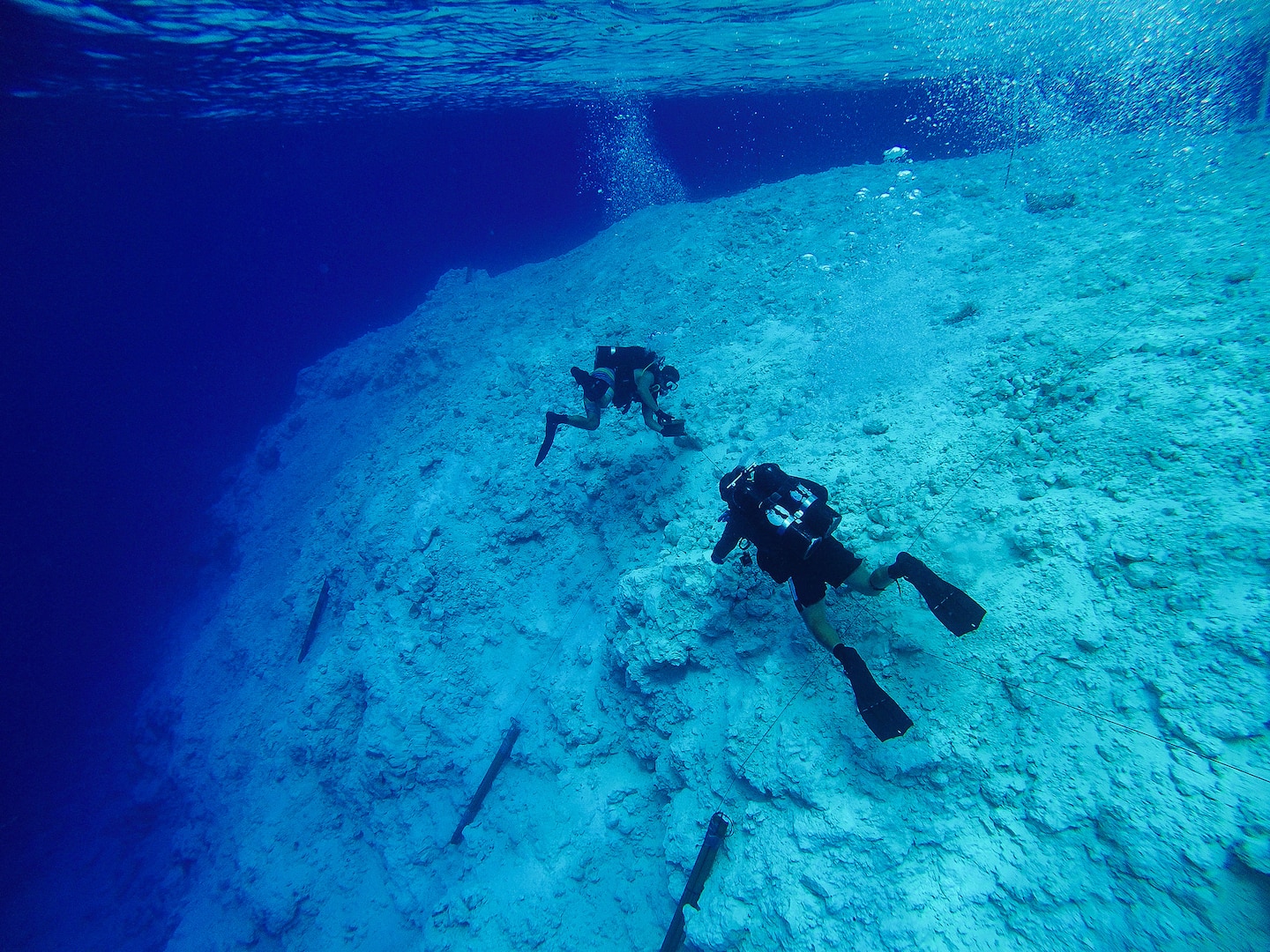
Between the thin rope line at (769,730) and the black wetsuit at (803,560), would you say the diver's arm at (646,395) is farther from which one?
the thin rope line at (769,730)

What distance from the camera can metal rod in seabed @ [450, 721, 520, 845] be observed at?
5.98m

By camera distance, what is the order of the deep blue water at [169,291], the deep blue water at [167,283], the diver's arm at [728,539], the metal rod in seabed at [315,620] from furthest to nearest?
the deep blue water at [169,291] < the deep blue water at [167,283] < the metal rod in seabed at [315,620] < the diver's arm at [728,539]

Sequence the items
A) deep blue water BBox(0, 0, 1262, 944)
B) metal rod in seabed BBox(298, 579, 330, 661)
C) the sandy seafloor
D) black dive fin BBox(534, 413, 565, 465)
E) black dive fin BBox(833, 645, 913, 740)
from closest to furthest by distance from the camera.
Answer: the sandy seafloor
black dive fin BBox(833, 645, 913, 740)
black dive fin BBox(534, 413, 565, 465)
metal rod in seabed BBox(298, 579, 330, 661)
deep blue water BBox(0, 0, 1262, 944)

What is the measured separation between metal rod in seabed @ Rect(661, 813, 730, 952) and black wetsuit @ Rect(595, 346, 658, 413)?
450 cm

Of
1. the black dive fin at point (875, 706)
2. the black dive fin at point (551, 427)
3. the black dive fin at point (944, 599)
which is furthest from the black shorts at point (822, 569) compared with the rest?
the black dive fin at point (551, 427)

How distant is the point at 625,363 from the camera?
240 inches

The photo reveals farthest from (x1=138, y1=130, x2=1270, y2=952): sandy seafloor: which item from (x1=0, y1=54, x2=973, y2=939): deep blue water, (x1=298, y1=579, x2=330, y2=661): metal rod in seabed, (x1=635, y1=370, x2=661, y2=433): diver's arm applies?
(x1=0, y1=54, x2=973, y2=939): deep blue water

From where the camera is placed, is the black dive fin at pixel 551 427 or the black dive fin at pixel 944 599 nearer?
the black dive fin at pixel 944 599

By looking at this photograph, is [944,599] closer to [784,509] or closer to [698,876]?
[784,509]

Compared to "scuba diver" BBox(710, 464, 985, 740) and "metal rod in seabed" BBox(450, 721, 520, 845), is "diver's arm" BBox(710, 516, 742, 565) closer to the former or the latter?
"scuba diver" BBox(710, 464, 985, 740)

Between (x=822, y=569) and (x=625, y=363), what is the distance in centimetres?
368

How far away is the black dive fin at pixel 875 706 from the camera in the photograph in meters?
2.97

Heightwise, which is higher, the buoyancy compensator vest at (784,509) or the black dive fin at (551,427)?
the buoyancy compensator vest at (784,509)

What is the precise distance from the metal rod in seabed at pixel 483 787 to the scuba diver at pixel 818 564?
421 cm
